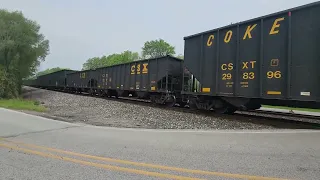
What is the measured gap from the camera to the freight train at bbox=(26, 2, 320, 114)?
26.8 feet

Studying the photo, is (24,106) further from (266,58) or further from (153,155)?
(266,58)

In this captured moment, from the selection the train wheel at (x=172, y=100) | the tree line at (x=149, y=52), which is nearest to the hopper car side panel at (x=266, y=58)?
the train wheel at (x=172, y=100)

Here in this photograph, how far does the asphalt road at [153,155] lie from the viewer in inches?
153

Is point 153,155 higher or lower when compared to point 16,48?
lower

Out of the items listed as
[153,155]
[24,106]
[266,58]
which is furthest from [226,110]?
[24,106]

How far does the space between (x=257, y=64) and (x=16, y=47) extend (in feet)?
94.3

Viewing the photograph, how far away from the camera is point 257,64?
9562mm

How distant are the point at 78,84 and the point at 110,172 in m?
31.9

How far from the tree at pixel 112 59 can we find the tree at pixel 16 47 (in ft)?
127

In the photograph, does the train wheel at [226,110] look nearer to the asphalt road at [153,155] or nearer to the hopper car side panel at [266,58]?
the hopper car side panel at [266,58]

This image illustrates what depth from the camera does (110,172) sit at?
3916 millimetres

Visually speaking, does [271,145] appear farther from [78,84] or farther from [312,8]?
[78,84]

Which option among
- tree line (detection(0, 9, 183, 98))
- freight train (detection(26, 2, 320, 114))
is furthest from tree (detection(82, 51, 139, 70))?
freight train (detection(26, 2, 320, 114))

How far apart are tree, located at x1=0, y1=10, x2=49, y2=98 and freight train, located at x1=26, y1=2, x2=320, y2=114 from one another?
18.3 metres
